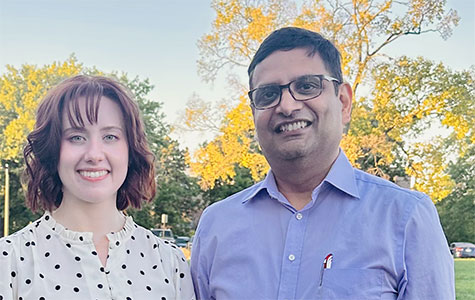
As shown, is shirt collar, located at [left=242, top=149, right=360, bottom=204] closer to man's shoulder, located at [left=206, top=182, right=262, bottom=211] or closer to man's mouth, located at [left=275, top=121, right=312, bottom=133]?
man's shoulder, located at [left=206, top=182, right=262, bottom=211]

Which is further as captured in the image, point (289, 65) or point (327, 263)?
point (289, 65)

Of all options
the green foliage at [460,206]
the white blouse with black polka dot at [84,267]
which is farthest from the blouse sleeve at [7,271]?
the green foliage at [460,206]

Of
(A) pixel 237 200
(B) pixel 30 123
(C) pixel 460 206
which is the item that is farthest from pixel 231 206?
(C) pixel 460 206

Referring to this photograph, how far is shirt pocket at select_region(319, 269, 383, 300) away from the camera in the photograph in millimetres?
2182

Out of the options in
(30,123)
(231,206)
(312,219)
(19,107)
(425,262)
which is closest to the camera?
(425,262)

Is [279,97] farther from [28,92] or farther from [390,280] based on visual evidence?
[28,92]

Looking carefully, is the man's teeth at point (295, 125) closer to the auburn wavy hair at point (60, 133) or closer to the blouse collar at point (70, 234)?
the auburn wavy hair at point (60, 133)

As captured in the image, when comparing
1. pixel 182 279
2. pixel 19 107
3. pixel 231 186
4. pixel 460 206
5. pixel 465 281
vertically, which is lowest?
pixel 465 281

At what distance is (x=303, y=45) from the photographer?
2.47m

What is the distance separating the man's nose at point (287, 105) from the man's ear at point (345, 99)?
25cm

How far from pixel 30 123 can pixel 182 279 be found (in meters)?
19.8

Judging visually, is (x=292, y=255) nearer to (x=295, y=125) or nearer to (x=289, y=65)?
(x=295, y=125)

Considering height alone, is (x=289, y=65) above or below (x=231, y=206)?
above

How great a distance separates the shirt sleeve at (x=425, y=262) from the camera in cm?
214
